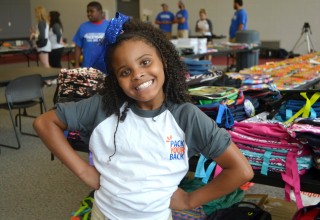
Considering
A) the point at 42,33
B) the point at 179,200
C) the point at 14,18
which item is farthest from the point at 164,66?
the point at 14,18

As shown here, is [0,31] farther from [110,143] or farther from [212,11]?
[110,143]

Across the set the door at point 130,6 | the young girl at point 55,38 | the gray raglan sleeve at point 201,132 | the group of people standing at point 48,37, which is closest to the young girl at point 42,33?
the group of people standing at point 48,37

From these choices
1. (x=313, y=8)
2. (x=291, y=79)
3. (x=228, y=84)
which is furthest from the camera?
(x=313, y=8)

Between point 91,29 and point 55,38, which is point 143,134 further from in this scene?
point 55,38

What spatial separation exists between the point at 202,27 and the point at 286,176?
10087 millimetres

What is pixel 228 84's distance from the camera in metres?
2.37

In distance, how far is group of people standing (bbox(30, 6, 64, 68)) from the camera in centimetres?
709

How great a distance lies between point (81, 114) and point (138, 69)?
261mm

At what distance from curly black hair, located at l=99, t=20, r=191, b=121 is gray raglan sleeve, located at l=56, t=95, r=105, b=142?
1.4 inches

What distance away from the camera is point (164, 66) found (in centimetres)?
126

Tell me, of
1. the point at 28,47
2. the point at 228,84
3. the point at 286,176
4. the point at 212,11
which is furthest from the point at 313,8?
the point at 286,176

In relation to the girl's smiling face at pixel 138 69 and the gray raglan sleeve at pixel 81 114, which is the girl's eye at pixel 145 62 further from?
the gray raglan sleeve at pixel 81 114

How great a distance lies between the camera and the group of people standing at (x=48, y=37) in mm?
7094

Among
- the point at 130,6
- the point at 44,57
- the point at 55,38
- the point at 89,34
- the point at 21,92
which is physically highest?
the point at 130,6
